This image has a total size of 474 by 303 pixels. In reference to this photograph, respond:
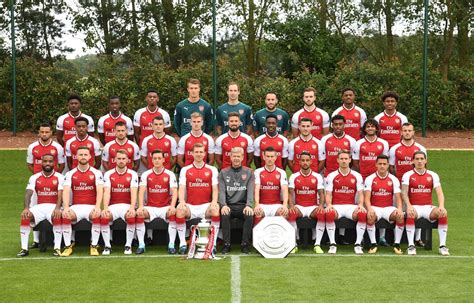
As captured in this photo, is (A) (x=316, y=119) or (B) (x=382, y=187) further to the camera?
(A) (x=316, y=119)

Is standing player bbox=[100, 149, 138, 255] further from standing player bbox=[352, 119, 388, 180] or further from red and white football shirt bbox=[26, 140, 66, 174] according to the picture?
standing player bbox=[352, 119, 388, 180]

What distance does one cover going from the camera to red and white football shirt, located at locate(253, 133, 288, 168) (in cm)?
1198

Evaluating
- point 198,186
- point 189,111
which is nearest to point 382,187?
point 198,186

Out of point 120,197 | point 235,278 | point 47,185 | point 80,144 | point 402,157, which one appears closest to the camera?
point 235,278

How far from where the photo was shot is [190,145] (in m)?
12.0

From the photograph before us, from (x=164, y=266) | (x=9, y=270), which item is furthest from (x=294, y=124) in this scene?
(x=9, y=270)

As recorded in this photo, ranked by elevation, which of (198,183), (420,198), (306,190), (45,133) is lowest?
(420,198)

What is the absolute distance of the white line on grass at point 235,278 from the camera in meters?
8.48

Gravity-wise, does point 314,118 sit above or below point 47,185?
above

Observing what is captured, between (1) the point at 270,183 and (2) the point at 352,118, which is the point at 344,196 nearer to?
(1) the point at 270,183

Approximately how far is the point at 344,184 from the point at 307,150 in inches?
31.5

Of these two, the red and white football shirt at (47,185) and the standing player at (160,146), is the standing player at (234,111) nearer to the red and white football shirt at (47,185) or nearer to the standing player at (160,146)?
the standing player at (160,146)

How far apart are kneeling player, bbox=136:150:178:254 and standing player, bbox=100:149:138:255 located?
99 millimetres

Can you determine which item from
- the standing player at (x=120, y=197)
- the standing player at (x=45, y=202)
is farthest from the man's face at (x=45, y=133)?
the standing player at (x=120, y=197)
